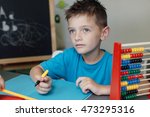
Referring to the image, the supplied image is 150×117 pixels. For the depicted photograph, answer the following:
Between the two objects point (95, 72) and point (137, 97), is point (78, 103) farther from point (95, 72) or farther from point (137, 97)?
point (95, 72)

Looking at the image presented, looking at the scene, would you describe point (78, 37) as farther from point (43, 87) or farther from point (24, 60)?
point (24, 60)

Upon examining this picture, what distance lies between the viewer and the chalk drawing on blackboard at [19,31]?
189 cm

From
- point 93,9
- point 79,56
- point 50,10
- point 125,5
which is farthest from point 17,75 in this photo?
point 125,5

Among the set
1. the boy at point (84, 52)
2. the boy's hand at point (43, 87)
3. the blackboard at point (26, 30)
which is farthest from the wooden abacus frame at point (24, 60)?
the boy's hand at point (43, 87)

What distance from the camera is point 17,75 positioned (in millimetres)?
971

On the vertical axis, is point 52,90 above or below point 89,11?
below

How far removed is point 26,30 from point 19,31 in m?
0.06

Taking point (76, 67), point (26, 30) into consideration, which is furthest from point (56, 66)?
point (26, 30)

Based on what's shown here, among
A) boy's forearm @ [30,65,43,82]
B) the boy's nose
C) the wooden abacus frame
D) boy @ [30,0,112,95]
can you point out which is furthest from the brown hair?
the wooden abacus frame

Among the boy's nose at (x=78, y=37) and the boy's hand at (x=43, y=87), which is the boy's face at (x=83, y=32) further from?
the boy's hand at (x=43, y=87)

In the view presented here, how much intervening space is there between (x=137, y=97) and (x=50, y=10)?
131 centimetres

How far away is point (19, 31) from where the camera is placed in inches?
75.8

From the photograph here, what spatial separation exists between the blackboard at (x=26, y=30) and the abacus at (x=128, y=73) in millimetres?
1276

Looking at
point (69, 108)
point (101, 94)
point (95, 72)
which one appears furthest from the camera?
point (95, 72)
